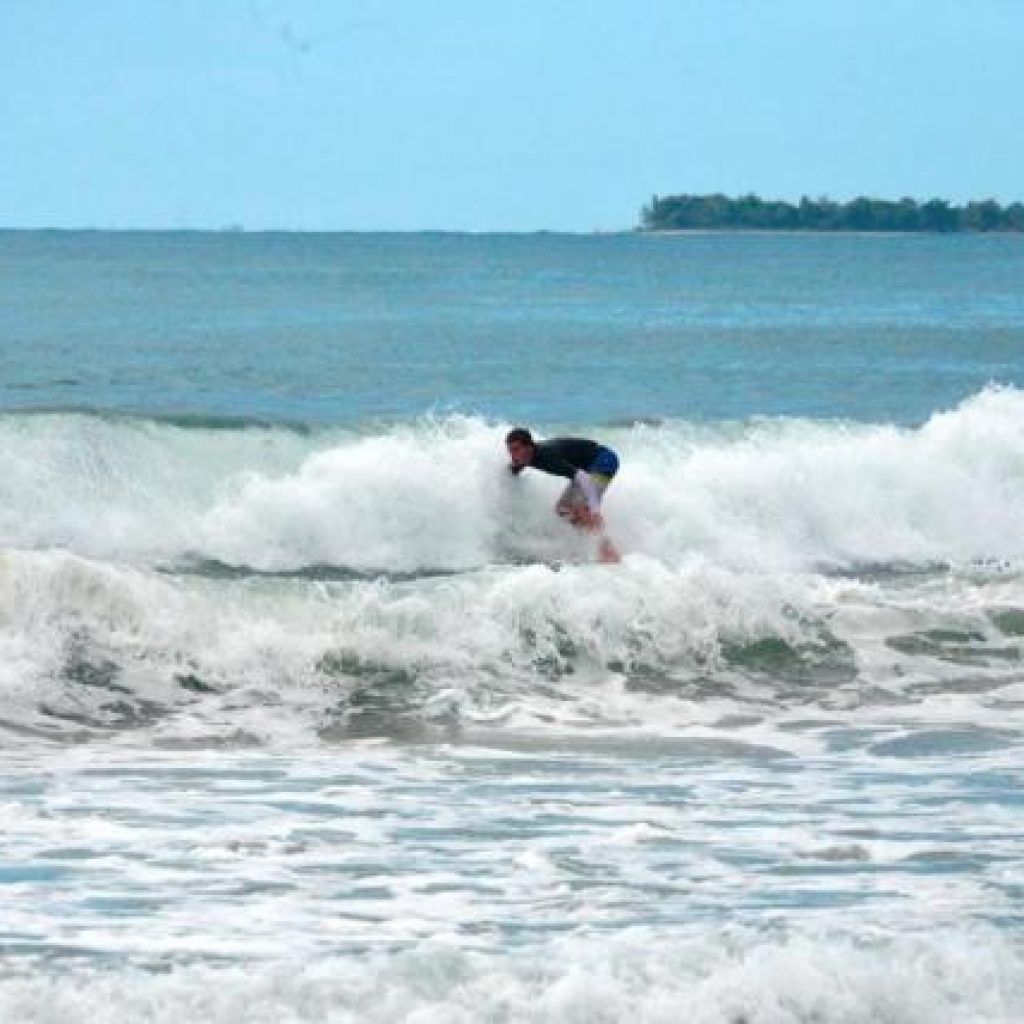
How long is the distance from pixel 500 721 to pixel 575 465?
538cm

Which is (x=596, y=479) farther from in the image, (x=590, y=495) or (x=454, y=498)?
(x=454, y=498)

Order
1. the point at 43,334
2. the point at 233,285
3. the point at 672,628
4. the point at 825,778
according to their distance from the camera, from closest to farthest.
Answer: the point at 825,778 → the point at 672,628 → the point at 43,334 → the point at 233,285

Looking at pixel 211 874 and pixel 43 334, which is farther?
pixel 43 334

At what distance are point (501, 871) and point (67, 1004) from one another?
95.0 inches

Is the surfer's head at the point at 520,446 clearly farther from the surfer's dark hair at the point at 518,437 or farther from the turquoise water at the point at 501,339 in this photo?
the turquoise water at the point at 501,339

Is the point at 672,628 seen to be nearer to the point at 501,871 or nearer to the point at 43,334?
the point at 501,871

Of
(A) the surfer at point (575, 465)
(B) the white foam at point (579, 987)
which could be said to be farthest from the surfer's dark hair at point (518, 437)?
(B) the white foam at point (579, 987)

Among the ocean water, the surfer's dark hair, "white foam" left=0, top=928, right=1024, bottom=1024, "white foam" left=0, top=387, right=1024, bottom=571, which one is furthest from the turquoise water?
"white foam" left=0, top=928, right=1024, bottom=1024

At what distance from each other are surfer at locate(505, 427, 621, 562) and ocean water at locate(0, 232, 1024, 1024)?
354 mm

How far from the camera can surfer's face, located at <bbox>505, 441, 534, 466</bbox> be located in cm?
1941

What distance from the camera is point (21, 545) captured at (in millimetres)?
19656

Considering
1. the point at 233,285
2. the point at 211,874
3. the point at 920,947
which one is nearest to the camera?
the point at 920,947

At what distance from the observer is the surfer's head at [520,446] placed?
63.6ft

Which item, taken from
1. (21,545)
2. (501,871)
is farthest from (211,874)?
(21,545)
